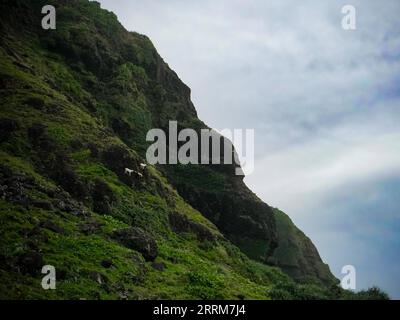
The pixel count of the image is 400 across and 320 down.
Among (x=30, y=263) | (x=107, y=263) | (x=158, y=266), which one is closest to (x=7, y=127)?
(x=158, y=266)

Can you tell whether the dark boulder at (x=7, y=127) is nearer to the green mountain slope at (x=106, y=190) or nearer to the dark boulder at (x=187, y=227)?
the green mountain slope at (x=106, y=190)

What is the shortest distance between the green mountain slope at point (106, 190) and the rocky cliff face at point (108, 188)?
163 mm

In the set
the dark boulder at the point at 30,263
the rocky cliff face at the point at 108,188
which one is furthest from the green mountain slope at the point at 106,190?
the rocky cliff face at the point at 108,188

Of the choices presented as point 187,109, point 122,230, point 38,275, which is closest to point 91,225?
point 122,230

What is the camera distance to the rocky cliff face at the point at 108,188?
32094 millimetres

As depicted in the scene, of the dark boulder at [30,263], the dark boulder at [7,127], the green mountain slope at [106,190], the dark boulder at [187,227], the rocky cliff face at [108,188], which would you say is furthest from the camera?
the dark boulder at [187,227]

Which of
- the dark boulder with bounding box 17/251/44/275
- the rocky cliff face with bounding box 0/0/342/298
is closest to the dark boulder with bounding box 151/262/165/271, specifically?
the rocky cliff face with bounding box 0/0/342/298

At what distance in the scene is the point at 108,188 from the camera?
47656 millimetres

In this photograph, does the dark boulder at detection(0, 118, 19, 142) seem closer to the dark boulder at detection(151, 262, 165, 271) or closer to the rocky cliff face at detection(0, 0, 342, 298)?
the rocky cliff face at detection(0, 0, 342, 298)

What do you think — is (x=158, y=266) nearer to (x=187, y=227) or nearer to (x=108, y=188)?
(x=108, y=188)

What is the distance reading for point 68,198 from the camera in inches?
1633

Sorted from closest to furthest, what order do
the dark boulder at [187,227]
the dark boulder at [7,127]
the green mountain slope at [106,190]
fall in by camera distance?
the green mountain slope at [106,190] < the dark boulder at [7,127] < the dark boulder at [187,227]

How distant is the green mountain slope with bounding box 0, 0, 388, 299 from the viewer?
31641mm
